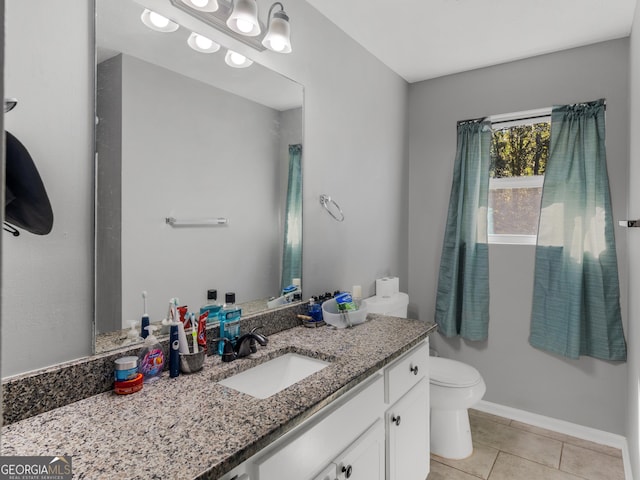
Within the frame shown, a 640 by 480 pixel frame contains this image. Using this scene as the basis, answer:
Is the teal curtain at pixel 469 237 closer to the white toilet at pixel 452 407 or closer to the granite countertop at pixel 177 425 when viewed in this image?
the white toilet at pixel 452 407

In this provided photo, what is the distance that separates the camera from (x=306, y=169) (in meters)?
2.04

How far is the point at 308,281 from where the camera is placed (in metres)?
2.07

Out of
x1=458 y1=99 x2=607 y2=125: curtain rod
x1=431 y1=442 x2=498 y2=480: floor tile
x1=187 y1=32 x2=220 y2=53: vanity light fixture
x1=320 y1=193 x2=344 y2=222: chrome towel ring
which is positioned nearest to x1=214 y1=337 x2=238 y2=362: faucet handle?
x1=320 y1=193 x2=344 y2=222: chrome towel ring

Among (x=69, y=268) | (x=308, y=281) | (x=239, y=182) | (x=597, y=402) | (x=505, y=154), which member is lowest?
(x=597, y=402)

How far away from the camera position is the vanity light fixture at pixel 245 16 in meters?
1.45

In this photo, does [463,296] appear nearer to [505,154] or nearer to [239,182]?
[505,154]

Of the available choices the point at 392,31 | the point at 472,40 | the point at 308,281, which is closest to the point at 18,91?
the point at 308,281

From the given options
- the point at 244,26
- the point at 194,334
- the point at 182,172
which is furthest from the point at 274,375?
the point at 244,26

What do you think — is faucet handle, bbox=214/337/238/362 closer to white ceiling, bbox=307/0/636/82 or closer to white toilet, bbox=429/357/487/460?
white toilet, bbox=429/357/487/460

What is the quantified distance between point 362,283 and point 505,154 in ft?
4.66

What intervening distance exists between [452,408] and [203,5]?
7.59 ft

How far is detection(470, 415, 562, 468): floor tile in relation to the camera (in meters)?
Result: 2.30

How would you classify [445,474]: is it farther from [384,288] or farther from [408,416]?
[384,288]

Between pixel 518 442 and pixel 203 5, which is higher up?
pixel 203 5
